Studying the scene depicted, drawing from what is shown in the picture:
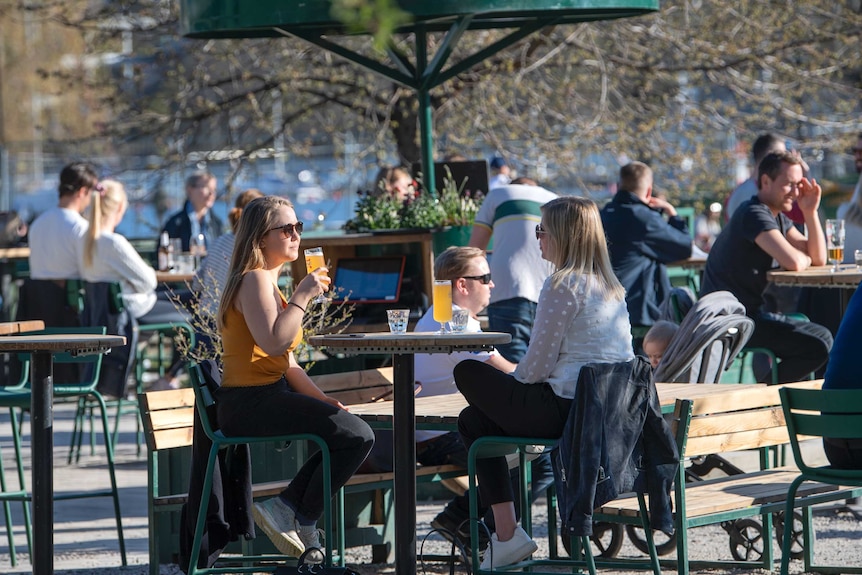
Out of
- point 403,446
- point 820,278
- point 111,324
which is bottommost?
point 111,324

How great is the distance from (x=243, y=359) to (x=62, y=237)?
5066 millimetres

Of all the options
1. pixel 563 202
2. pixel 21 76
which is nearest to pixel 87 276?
pixel 563 202

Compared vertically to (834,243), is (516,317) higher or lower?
lower

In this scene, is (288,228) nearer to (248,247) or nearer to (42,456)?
(248,247)

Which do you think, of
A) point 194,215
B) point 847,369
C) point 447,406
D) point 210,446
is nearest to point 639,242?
point 447,406

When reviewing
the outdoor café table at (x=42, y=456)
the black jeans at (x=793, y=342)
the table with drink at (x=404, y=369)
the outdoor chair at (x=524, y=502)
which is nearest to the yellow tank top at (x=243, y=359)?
the table with drink at (x=404, y=369)

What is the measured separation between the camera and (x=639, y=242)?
28.7ft

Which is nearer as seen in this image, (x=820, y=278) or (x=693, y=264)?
(x=820, y=278)

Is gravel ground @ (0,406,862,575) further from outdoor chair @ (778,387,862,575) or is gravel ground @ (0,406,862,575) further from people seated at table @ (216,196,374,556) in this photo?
outdoor chair @ (778,387,862,575)

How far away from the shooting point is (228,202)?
15.3 meters

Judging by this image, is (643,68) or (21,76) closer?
(643,68)

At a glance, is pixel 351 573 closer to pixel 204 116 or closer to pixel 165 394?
pixel 165 394

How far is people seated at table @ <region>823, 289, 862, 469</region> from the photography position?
5.19 m

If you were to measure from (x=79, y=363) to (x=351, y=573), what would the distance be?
3463mm
